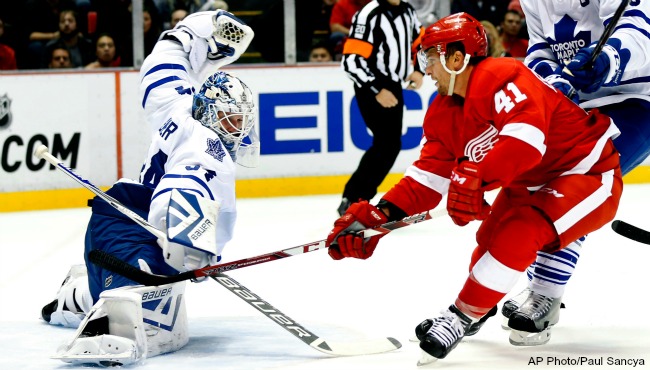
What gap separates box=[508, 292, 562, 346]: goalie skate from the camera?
10.7 feet

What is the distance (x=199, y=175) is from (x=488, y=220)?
0.78m

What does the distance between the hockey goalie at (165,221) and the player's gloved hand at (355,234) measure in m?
0.31

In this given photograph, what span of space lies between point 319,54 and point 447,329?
4.21 m

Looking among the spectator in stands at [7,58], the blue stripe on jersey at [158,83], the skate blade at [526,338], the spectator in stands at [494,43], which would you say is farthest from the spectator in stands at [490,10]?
the skate blade at [526,338]

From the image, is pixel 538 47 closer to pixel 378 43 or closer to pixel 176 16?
pixel 378 43

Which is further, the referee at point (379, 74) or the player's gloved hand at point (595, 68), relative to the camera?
the referee at point (379, 74)

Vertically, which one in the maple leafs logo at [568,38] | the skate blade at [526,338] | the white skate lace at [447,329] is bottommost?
the skate blade at [526,338]

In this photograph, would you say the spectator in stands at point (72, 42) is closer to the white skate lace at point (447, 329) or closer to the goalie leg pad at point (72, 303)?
the goalie leg pad at point (72, 303)

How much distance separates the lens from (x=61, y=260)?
16.6 ft

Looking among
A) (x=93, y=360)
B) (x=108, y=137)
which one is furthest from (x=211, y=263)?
Result: (x=108, y=137)

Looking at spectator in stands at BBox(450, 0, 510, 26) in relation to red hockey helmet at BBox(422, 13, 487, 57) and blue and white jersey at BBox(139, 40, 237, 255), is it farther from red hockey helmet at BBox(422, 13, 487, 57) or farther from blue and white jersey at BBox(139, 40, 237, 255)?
red hockey helmet at BBox(422, 13, 487, 57)

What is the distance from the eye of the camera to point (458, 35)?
9.89ft

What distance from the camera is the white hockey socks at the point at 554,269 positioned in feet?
10.9

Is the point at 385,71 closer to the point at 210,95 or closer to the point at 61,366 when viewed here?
the point at 210,95
